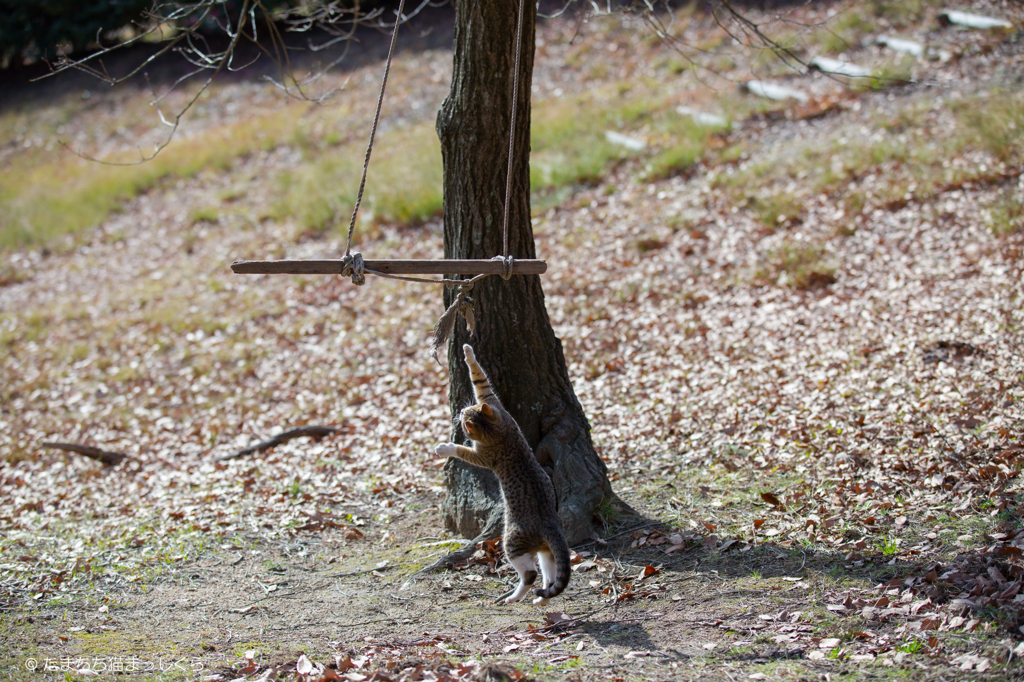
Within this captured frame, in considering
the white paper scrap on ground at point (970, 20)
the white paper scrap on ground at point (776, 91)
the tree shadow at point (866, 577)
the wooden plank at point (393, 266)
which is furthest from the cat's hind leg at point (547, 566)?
the white paper scrap on ground at point (970, 20)

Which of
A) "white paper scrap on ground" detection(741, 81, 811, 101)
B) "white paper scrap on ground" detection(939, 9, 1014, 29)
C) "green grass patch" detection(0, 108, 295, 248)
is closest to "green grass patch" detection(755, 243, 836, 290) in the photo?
"white paper scrap on ground" detection(741, 81, 811, 101)

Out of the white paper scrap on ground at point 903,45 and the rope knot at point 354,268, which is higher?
the white paper scrap on ground at point 903,45

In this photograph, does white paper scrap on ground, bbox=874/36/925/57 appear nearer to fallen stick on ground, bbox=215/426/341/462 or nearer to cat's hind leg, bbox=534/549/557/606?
fallen stick on ground, bbox=215/426/341/462

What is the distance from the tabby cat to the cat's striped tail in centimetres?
1

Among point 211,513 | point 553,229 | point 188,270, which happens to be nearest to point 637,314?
point 553,229

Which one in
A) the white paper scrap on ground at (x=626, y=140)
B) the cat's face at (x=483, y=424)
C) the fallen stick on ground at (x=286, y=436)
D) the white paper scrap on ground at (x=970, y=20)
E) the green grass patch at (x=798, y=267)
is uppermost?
the white paper scrap on ground at (x=970, y=20)

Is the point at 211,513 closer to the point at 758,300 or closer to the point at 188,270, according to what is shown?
the point at 758,300

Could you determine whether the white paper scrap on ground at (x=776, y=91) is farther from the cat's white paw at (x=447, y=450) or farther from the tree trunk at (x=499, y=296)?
the cat's white paw at (x=447, y=450)

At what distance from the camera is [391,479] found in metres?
6.32

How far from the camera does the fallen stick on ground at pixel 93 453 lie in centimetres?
766

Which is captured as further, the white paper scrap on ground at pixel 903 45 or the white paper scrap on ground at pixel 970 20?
the white paper scrap on ground at pixel 903 45

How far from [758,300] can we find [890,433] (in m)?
2.95

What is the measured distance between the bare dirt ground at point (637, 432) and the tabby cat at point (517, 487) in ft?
1.28

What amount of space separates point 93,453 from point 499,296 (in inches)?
199
